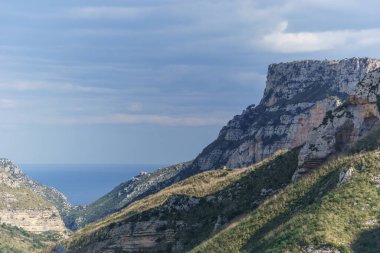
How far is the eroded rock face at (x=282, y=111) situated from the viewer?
148500 mm

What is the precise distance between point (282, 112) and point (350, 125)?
117613 mm

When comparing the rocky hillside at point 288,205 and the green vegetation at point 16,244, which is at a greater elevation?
the rocky hillside at point 288,205

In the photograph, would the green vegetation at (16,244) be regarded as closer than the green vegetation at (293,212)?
No

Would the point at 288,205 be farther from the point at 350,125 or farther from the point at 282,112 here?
the point at 282,112

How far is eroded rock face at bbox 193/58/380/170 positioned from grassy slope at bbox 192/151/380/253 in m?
90.0

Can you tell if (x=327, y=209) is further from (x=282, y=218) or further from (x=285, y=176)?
(x=285, y=176)

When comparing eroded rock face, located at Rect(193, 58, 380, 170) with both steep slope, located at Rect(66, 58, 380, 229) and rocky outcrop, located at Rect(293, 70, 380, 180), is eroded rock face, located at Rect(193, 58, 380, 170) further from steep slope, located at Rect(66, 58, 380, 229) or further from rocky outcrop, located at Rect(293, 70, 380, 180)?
rocky outcrop, located at Rect(293, 70, 380, 180)

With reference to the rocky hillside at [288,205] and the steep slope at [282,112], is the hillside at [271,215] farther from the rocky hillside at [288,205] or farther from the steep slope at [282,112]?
the steep slope at [282,112]

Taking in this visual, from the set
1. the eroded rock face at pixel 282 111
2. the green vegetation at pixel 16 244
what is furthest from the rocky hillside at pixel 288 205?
the green vegetation at pixel 16 244

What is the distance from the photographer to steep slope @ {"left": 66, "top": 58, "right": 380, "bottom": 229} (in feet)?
487

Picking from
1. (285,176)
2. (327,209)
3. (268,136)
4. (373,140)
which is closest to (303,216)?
(327,209)

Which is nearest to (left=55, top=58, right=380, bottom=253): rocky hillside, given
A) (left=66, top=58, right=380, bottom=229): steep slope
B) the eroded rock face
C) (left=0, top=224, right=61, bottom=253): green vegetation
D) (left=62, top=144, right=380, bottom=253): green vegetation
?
(left=62, top=144, right=380, bottom=253): green vegetation

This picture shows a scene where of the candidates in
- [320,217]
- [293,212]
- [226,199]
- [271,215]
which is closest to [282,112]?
[226,199]

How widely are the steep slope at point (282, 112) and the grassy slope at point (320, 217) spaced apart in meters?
90.1
